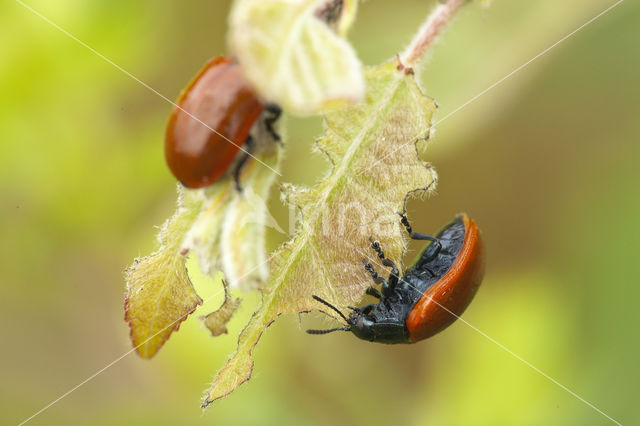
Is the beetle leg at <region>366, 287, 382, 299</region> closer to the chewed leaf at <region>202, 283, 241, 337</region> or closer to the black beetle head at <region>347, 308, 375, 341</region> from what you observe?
the black beetle head at <region>347, 308, 375, 341</region>

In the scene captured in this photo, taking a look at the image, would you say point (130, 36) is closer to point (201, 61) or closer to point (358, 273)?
point (201, 61)

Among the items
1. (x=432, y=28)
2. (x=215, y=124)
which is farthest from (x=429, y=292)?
(x=215, y=124)

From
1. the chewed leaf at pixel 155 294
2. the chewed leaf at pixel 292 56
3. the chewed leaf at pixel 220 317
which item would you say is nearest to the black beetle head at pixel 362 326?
the chewed leaf at pixel 220 317

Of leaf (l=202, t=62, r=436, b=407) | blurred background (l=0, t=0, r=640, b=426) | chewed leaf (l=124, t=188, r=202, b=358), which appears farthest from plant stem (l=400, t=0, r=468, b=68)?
blurred background (l=0, t=0, r=640, b=426)

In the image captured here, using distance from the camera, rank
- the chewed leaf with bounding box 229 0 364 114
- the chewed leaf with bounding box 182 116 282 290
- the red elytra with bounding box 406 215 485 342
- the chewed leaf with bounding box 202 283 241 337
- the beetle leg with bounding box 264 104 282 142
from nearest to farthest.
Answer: the chewed leaf with bounding box 229 0 364 114 < the chewed leaf with bounding box 182 116 282 290 < the beetle leg with bounding box 264 104 282 142 < the chewed leaf with bounding box 202 283 241 337 < the red elytra with bounding box 406 215 485 342

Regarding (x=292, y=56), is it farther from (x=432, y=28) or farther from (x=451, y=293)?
(x=451, y=293)

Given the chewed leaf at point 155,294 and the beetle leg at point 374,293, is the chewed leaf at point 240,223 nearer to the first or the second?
the chewed leaf at point 155,294
